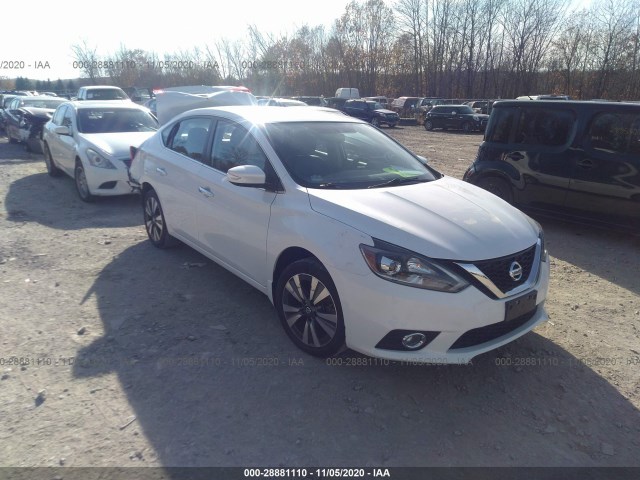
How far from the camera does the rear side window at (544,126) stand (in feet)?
21.0

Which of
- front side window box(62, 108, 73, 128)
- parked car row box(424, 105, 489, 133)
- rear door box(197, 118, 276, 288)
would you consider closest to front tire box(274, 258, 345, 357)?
rear door box(197, 118, 276, 288)

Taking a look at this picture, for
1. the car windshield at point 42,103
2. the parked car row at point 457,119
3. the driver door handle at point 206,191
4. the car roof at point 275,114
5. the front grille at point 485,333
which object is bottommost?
the parked car row at point 457,119

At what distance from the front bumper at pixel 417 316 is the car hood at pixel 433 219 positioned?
261 mm

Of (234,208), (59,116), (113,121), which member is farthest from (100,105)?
(234,208)

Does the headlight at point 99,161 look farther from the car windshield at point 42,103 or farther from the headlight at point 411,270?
the car windshield at point 42,103

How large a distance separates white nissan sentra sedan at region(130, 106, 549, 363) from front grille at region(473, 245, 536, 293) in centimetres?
1

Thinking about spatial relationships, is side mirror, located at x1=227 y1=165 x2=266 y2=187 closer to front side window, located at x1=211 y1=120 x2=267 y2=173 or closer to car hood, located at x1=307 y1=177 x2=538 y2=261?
front side window, located at x1=211 y1=120 x2=267 y2=173

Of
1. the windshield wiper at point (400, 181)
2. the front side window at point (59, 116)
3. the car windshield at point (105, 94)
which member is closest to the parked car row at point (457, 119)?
the car windshield at point (105, 94)

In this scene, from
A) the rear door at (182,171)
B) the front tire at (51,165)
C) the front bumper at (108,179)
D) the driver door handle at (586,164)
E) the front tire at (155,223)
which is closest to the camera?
the rear door at (182,171)

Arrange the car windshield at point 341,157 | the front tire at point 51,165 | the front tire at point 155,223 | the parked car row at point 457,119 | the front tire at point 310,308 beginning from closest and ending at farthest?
the front tire at point 310,308 < the car windshield at point 341,157 < the front tire at point 155,223 < the front tire at point 51,165 < the parked car row at point 457,119

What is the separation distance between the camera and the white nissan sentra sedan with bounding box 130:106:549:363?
113 inches

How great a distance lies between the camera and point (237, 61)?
48781 millimetres

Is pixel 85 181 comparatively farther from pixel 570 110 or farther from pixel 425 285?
pixel 570 110

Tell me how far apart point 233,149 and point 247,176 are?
2.56 feet
